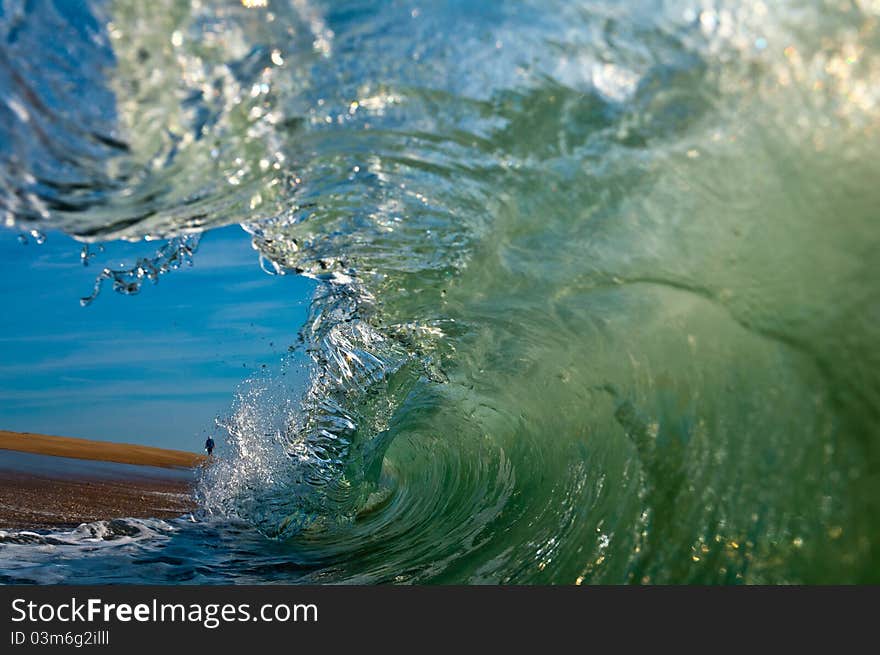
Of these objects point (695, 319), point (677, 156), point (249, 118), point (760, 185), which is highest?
point (249, 118)

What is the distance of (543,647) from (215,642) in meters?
1.05

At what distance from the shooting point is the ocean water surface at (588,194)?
6.61 feet

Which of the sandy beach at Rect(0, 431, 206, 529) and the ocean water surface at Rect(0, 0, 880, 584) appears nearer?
the ocean water surface at Rect(0, 0, 880, 584)

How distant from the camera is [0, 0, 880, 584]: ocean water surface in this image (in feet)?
6.61

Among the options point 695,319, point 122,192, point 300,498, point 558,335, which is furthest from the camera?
point 300,498

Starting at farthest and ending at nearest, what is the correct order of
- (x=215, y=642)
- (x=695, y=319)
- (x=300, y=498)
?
(x=300, y=498)
(x=695, y=319)
(x=215, y=642)

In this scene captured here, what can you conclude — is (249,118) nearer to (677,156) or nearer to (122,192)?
(122,192)

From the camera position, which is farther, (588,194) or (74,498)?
(74,498)

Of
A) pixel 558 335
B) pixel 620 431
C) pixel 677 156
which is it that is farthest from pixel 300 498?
pixel 677 156

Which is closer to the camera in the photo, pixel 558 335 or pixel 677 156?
pixel 677 156

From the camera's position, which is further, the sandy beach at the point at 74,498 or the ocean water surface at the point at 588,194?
the sandy beach at the point at 74,498

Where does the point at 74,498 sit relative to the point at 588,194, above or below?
below

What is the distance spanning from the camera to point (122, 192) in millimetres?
2254

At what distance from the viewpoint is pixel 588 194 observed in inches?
110
